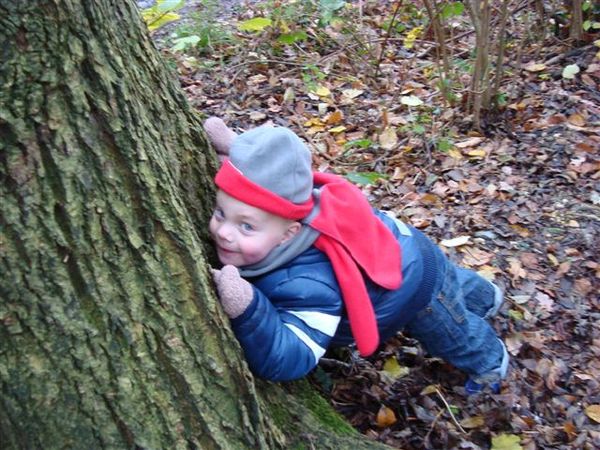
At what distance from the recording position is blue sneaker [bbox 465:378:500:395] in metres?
3.04

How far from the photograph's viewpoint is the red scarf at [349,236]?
2150mm

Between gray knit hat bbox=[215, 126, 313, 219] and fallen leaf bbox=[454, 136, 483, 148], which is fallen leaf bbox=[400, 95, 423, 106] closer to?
fallen leaf bbox=[454, 136, 483, 148]

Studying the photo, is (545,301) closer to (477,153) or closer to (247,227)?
(477,153)

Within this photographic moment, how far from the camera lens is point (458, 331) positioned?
9.42 feet

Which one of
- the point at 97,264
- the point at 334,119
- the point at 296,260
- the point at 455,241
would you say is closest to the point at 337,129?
the point at 334,119

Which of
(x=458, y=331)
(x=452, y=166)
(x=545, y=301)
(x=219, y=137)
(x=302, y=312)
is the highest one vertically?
(x=219, y=137)

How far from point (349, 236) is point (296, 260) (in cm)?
22

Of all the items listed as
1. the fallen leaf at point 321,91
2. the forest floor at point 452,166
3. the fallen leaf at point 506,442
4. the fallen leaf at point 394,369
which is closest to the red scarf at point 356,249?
the forest floor at point 452,166

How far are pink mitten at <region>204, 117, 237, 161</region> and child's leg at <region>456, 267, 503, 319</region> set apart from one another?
1251 millimetres

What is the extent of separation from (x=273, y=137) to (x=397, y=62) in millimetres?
3910

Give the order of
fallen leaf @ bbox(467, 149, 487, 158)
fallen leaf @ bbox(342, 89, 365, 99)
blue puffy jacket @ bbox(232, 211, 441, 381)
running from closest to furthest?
blue puffy jacket @ bbox(232, 211, 441, 381) < fallen leaf @ bbox(467, 149, 487, 158) < fallen leaf @ bbox(342, 89, 365, 99)

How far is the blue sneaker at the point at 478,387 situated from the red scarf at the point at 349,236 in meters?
0.82

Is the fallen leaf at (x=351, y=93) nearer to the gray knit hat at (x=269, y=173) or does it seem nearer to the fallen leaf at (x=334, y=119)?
the fallen leaf at (x=334, y=119)

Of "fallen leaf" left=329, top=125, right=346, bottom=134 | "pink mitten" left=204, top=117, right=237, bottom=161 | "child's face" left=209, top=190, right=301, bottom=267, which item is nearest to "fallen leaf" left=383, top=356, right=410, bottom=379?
"child's face" left=209, top=190, right=301, bottom=267
